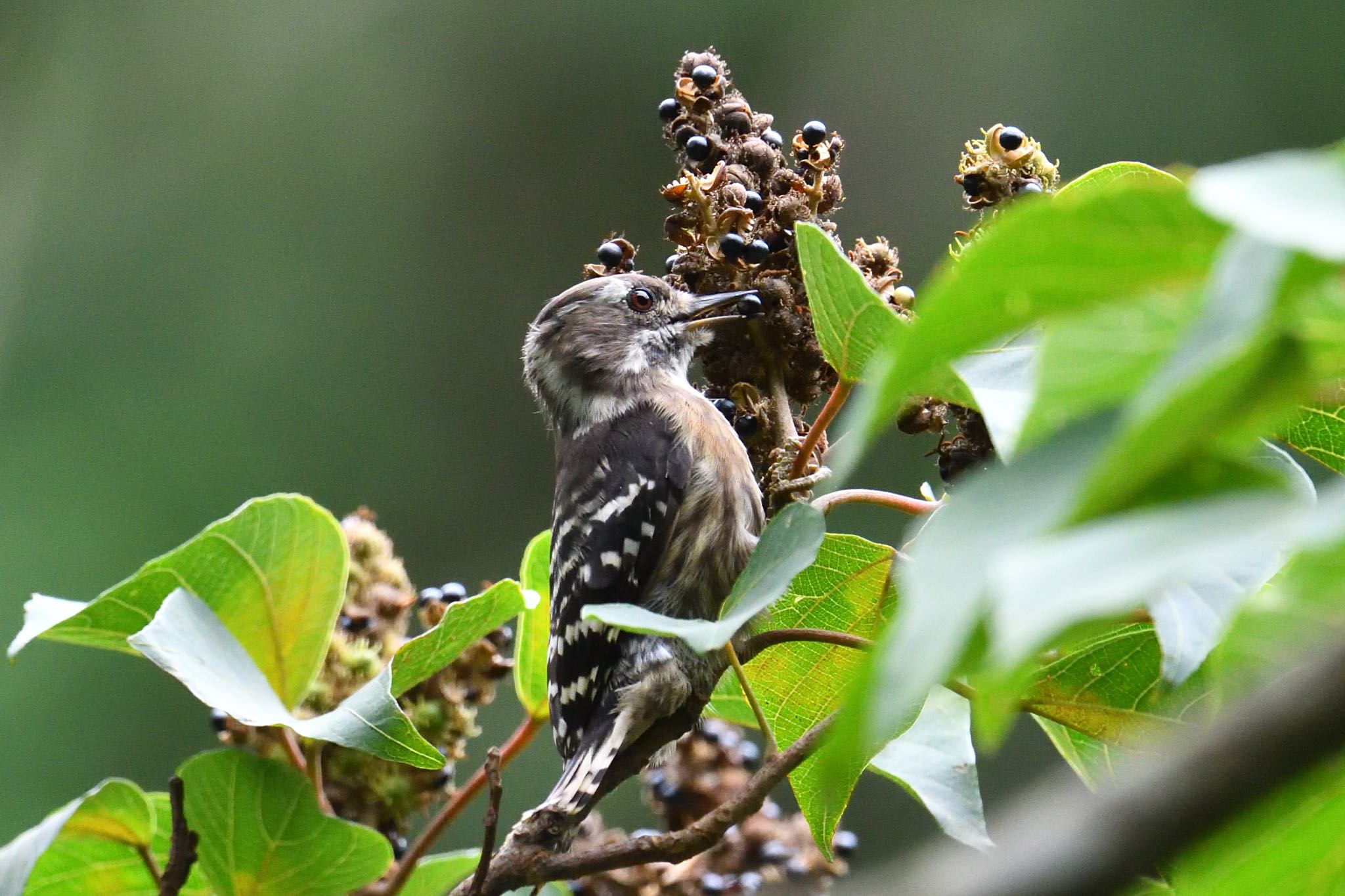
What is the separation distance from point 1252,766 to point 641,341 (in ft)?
11.2

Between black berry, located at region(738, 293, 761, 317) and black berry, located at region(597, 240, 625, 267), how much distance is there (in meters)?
0.33

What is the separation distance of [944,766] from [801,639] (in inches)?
18.7

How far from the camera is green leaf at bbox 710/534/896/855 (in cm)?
212

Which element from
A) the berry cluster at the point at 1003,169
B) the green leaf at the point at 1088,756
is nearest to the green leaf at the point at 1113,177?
the berry cluster at the point at 1003,169

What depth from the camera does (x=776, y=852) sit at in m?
2.94

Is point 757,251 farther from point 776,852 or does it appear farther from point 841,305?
point 776,852

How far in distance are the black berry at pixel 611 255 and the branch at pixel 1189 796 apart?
2141 millimetres

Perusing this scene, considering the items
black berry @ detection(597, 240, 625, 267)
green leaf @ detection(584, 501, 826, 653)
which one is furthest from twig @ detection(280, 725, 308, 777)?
black berry @ detection(597, 240, 625, 267)

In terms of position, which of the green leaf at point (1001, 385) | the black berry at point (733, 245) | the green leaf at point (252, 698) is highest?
the black berry at point (733, 245)

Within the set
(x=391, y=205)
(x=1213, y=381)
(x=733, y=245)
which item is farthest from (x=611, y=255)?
(x=391, y=205)

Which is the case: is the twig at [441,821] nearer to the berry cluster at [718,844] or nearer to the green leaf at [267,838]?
the green leaf at [267,838]

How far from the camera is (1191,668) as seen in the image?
4.18ft

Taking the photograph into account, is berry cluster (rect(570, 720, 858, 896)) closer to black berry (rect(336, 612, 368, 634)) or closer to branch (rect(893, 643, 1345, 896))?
black berry (rect(336, 612, 368, 634))

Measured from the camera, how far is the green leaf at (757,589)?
1496mm
